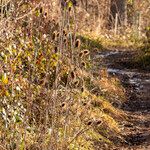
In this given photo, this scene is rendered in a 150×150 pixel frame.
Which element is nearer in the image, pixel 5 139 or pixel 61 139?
pixel 5 139

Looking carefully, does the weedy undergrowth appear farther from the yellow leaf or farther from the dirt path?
the dirt path

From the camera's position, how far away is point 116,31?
17.1 meters

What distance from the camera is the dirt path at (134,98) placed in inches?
235

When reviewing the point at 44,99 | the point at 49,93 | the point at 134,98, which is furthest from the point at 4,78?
the point at 134,98

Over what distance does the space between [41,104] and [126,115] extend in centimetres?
191

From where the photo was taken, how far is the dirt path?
5961 millimetres

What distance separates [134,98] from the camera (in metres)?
7.96

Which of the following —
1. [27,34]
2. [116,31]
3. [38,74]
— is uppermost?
[27,34]

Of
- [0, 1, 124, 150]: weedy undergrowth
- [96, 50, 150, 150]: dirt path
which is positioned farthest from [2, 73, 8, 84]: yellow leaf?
[96, 50, 150, 150]: dirt path

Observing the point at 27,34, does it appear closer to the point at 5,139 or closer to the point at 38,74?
the point at 38,74

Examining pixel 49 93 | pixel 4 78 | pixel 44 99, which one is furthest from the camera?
pixel 44 99

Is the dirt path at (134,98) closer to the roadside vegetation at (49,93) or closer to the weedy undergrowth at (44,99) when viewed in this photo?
the roadside vegetation at (49,93)

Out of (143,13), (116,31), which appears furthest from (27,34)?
(143,13)

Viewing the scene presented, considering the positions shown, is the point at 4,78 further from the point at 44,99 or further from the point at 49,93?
the point at 44,99
